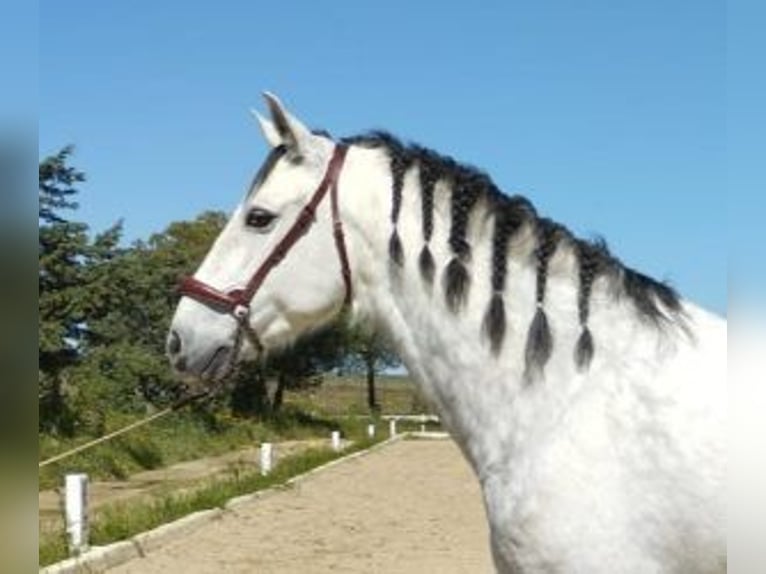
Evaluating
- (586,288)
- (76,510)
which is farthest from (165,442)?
(586,288)

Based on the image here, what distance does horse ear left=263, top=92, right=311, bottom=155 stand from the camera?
135 inches

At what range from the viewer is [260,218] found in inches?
134

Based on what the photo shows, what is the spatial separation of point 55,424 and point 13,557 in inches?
901

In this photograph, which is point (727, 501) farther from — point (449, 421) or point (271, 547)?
point (271, 547)

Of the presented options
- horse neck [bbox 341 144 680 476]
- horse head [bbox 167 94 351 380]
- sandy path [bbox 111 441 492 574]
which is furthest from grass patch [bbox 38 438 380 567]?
horse neck [bbox 341 144 680 476]

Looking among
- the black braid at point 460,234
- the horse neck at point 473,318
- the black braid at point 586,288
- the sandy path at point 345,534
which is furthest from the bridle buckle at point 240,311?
the sandy path at point 345,534

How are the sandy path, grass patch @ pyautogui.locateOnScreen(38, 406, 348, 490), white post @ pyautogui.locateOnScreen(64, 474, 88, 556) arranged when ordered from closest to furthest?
1. white post @ pyautogui.locateOnScreen(64, 474, 88, 556)
2. the sandy path
3. grass patch @ pyautogui.locateOnScreen(38, 406, 348, 490)

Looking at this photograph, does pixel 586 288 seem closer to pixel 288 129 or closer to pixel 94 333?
pixel 288 129

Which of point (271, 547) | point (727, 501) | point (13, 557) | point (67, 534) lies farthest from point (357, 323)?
point (271, 547)

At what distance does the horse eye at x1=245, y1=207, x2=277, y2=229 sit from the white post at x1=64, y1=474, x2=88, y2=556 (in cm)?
637

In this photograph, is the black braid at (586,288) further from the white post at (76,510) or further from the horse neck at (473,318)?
the white post at (76,510)

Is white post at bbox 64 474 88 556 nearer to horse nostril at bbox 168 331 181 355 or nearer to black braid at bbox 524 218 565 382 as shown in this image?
horse nostril at bbox 168 331 181 355

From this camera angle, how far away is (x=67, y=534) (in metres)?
9.09

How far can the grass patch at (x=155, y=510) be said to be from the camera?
9352mm
